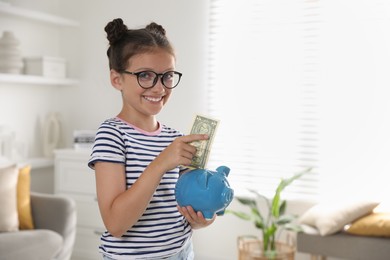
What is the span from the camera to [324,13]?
11.9ft

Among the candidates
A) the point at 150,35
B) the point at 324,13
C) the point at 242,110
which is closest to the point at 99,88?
the point at 242,110

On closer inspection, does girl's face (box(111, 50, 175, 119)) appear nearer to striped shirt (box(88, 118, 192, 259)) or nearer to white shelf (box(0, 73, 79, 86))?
striped shirt (box(88, 118, 192, 259))

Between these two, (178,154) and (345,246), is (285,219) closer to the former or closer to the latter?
(345,246)

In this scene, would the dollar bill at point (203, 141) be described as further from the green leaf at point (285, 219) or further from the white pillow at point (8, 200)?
the green leaf at point (285, 219)

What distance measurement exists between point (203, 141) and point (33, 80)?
2949 mm

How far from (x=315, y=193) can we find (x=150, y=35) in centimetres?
261

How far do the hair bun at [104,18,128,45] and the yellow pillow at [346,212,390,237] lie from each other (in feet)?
6.97

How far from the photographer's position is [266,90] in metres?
3.84

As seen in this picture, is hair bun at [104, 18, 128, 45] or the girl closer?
the girl

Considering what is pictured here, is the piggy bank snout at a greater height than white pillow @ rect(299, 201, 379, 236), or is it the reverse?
the piggy bank snout

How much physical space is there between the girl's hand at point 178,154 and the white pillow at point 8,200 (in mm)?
2216

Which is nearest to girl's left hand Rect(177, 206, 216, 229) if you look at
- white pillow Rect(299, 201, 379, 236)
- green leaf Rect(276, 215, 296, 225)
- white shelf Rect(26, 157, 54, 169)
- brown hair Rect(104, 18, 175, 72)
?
brown hair Rect(104, 18, 175, 72)

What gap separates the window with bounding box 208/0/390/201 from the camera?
11.7ft

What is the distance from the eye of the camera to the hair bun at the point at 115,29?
1.34m
